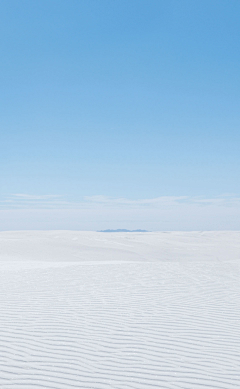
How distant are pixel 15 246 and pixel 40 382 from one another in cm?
1906

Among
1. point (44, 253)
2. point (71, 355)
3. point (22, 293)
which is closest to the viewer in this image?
point (71, 355)

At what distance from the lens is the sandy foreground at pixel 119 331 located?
142 inches

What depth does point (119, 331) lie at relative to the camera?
5004 millimetres

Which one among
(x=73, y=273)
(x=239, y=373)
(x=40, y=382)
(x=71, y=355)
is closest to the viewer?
(x=40, y=382)

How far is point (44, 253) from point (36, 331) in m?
15.1

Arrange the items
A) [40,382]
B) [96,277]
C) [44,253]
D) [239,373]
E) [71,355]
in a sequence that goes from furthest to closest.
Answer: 1. [44,253]
2. [96,277]
3. [71,355]
4. [239,373]
5. [40,382]

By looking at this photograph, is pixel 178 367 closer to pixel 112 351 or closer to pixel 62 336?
pixel 112 351

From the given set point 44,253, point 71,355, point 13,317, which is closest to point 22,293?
point 13,317

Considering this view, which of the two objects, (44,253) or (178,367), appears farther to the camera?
(44,253)

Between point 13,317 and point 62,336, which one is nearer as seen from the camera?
point 62,336

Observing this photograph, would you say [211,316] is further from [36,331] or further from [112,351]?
[36,331]

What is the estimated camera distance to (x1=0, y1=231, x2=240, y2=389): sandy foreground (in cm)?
360

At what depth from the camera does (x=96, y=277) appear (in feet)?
33.0

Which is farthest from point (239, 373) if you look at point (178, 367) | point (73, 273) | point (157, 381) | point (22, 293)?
point (73, 273)
